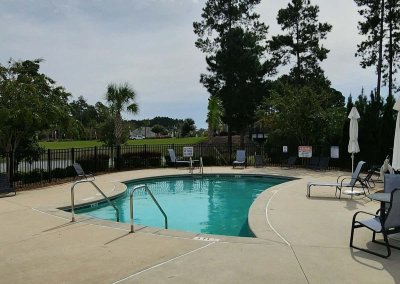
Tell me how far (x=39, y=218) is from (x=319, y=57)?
2746 cm

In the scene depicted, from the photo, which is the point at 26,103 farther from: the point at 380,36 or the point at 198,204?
the point at 380,36

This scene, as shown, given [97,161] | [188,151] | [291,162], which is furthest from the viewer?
[291,162]

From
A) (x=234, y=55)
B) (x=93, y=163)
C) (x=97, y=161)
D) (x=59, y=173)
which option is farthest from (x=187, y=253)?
(x=234, y=55)

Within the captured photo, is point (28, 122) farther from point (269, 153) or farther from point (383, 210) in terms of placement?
point (269, 153)

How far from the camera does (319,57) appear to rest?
30.0 metres

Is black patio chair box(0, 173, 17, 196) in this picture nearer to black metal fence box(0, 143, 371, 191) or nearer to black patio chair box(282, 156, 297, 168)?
black metal fence box(0, 143, 371, 191)

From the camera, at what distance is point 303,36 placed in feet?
98.3

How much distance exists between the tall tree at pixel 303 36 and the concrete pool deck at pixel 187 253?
80.1 feet

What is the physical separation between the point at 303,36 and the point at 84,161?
2137 cm

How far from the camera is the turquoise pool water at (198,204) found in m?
9.13

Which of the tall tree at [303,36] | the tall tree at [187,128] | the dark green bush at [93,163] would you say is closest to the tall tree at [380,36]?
the tall tree at [303,36]

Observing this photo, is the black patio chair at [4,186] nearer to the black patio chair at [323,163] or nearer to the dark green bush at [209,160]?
the dark green bush at [209,160]

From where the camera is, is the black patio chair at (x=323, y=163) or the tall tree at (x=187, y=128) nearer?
the black patio chair at (x=323, y=163)

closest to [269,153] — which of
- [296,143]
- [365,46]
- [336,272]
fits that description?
[296,143]
